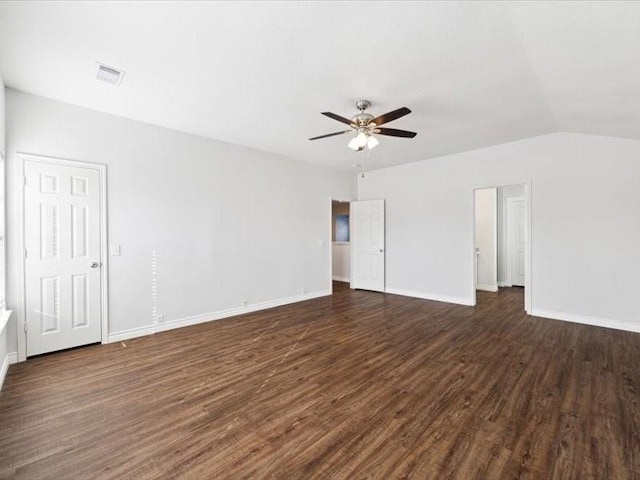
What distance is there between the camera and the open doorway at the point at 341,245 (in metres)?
8.09

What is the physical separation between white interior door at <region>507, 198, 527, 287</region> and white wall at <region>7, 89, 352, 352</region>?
5070mm

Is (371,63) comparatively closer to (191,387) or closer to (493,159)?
(191,387)

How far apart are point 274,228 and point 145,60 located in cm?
334

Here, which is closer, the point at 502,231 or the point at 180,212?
Result: the point at 180,212

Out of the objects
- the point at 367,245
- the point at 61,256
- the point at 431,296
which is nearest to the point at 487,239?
the point at 431,296

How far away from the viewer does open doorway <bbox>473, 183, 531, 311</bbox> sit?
690 centimetres

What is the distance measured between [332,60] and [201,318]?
154 inches

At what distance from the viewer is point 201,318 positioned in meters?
4.53

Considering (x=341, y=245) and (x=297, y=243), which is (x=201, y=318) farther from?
(x=341, y=245)

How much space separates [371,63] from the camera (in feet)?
8.46

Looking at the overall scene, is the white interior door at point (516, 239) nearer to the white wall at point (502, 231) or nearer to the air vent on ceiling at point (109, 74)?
the white wall at point (502, 231)

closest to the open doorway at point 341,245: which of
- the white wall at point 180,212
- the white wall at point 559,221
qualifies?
the white wall at point 180,212

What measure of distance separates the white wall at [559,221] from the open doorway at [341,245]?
90.8 inches

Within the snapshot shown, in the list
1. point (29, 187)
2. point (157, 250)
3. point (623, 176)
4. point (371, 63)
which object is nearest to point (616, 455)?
point (371, 63)
